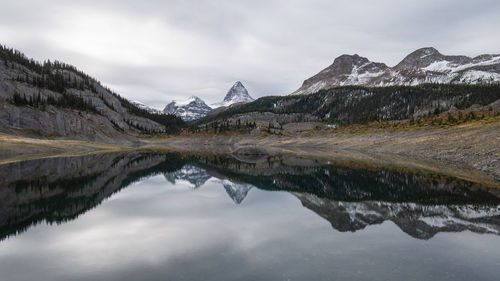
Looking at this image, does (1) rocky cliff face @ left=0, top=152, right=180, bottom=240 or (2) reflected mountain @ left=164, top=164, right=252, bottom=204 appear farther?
(2) reflected mountain @ left=164, top=164, right=252, bottom=204

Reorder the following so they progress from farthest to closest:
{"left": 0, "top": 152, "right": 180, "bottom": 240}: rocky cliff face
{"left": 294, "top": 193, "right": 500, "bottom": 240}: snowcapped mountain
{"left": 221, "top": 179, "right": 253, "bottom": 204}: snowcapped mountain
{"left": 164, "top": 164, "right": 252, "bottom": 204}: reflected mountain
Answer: {"left": 164, "top": 164, "right": 252, "bottom": 204}: reflected mountain → {"left": 221, "top": 179, "right": 253, "bottom": 204}: snowcapped mountain → {"left": 0, "top": 152, "right": 180, "bottom": 240}: rocky cliff face → {"left": 294, "top": 193, "right": 500, "bottom": 240}: snowcapped mountain

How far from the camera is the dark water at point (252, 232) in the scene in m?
13.5

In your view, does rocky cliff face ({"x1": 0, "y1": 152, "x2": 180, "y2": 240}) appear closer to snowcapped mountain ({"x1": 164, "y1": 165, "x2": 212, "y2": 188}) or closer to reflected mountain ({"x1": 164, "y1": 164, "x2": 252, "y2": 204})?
snowcapped mountain ({"x1": 164, "y1": 165, "x2": 212, "y2": 188})

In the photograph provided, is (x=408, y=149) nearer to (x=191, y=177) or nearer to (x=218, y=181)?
(x=218, y=181)

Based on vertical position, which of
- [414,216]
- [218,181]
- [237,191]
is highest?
[414,216]

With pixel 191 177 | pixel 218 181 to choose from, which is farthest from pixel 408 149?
pixel 191 177

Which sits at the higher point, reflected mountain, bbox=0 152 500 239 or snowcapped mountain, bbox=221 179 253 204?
reflected mountain, bbox=0 152 500 239

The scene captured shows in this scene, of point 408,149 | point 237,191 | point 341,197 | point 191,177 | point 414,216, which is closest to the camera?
point 414,216

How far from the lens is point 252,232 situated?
1967 cm

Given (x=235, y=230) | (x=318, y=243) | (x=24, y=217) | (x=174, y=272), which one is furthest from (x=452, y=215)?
(x=24, y=217)

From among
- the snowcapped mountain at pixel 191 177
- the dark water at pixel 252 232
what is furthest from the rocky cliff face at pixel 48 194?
the snowcapped mountain at pixel 191 177

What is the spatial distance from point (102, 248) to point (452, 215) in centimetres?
2403

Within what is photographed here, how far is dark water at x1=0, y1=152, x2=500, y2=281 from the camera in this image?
13539mm

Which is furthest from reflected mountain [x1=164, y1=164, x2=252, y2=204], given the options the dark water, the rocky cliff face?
the rocky cliff face
